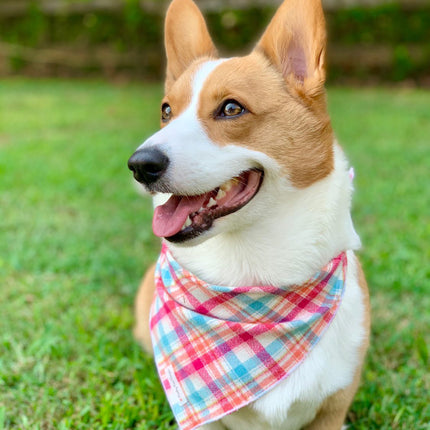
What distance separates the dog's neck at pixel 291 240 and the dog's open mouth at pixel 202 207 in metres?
0.11

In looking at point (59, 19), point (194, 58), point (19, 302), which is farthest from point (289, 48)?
point (59, 19)

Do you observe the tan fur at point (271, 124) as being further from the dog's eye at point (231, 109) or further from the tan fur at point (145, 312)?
the tan fur at point (145, 312)

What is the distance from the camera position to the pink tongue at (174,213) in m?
1.94

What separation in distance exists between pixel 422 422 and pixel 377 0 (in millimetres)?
12054

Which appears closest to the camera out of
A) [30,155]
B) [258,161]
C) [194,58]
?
[258,161]

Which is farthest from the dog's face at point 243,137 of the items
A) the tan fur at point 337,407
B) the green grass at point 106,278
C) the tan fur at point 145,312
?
the green grass at point 106,278

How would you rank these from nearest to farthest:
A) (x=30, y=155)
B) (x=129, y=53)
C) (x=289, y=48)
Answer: (x=289, y=48) → (x=30, y=155) → (x=129, y=53)

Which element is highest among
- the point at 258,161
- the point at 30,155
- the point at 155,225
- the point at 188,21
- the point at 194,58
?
the point at 188,21

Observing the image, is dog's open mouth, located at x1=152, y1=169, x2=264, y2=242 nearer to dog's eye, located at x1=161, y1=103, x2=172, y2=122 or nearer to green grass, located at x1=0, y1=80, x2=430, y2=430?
dog's eye, located at x1=161, y1=103, x2=172, y2=122

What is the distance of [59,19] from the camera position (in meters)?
14.5

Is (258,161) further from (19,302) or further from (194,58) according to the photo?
(19,302)

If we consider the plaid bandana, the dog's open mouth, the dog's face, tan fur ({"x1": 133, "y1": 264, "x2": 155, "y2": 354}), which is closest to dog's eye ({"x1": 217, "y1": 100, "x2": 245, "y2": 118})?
the dog's face

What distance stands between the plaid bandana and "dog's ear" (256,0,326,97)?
75 cm

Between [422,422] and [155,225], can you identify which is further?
[422,422]
